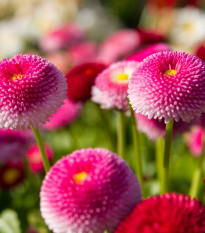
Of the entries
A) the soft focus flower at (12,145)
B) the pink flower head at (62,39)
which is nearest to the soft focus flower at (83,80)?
the soft focus flower at (12,145)

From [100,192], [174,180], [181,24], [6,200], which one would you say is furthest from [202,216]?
[181,24]

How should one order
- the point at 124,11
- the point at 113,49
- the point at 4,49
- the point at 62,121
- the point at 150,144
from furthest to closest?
1. the point at 124,11
2. the point at 4,49
3. the point at 113,49
4. the point at 150,144
5. the point at 62,121

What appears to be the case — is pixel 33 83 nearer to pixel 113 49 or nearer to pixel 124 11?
pixel 113 49

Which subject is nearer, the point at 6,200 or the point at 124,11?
the point at 6,200

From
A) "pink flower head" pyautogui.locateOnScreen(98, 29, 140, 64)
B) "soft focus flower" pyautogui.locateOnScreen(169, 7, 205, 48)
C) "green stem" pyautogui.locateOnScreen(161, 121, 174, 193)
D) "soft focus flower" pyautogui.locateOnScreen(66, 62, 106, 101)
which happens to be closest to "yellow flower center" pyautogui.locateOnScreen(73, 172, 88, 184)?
"green stem" pyautogui.locateOnScreen(161, 121, 174, 193)

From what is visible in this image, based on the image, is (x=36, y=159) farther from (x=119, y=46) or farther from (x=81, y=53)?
(x=81, y=53)

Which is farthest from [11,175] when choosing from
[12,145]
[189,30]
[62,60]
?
[189,30]
